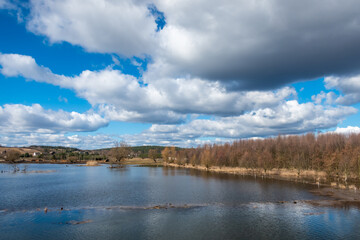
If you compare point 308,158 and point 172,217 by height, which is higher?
point 308,158

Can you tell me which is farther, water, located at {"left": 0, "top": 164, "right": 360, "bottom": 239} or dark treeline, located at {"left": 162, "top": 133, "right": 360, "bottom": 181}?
dark treeline, located at {"left": 162, "top": 133, "right": 360, "bottom": 181}

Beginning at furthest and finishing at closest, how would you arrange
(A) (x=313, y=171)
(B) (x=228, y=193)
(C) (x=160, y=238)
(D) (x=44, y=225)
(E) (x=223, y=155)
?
(E) (x=223, y=155) < (A) (x=313, y=171) < (B) (x=228, y=193) < (D) (x=44, y=225) < (C) (x=160, y=238)

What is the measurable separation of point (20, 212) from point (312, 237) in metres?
42.7

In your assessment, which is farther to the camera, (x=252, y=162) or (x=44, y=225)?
(x=252, y=162)

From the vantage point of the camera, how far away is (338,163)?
76.6m

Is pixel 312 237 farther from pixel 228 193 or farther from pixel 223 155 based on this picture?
pixel 223 155

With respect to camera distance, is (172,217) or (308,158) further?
(308,158)

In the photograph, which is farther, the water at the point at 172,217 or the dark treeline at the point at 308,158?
the dark treeline at the point at 308,158

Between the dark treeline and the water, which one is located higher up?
the dark treeline

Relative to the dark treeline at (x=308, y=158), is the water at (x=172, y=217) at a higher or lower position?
lower

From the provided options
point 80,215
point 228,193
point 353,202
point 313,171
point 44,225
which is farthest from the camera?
point 313,171

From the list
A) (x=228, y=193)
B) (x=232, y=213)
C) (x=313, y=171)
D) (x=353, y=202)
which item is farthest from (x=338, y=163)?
(x=232, y=213)

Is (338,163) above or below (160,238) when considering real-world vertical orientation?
above

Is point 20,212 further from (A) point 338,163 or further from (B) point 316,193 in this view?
(A) point 338,163
